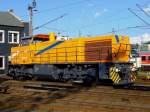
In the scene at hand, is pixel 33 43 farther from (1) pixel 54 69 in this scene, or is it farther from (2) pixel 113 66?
(2) pixel 113 66

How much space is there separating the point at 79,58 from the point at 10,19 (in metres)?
26.7

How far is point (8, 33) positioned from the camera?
4375 centimetres

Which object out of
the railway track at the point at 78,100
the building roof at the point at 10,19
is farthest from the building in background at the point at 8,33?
the railway track at the point at 78,100

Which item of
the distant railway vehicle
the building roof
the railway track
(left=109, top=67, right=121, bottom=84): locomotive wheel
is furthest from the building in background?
the railway track

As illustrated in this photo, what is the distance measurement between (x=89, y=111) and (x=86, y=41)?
405 inches

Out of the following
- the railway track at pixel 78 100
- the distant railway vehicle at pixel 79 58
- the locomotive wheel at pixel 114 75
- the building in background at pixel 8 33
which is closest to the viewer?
the railway track at pixel 78 100

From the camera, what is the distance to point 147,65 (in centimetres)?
5241

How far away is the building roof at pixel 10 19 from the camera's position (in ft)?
146

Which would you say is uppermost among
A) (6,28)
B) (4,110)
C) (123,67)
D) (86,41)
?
(6,28)

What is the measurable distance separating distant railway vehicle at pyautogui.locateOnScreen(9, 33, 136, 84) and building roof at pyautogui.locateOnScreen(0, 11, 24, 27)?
18.4 m

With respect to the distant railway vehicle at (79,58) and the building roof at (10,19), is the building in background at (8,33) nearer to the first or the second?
the building roof at (10,19)

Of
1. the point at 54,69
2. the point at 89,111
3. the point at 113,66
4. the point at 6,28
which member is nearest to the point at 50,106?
the point at 89,111

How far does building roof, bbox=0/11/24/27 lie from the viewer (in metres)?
44.5

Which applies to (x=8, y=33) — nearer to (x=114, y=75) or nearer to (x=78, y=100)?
(x=114, y=75)
